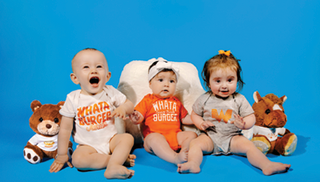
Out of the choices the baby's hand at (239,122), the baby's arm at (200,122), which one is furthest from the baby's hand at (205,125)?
the baby's hand at (239,122)

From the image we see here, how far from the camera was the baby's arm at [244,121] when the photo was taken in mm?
2308

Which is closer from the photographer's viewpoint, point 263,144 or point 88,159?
point 88,159

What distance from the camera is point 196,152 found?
2.27 meters

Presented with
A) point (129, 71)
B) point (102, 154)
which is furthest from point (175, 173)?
point (129, 71)

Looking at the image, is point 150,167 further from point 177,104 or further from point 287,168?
point 287,168

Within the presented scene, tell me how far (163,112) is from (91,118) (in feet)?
2.27

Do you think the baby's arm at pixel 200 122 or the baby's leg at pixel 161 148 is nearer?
the baby's leg at pixel 161 148

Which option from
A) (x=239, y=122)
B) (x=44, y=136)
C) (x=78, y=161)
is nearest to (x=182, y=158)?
(x=239, y=122)

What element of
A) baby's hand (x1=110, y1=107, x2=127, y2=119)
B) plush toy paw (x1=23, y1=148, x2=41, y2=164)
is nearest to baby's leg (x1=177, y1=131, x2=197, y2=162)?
baby's hand (x1=110, y1=107, x2=127, y2=119)

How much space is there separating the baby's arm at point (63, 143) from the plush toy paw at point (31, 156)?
0.20 metres

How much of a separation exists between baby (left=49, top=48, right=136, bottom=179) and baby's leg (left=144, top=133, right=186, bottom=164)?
225 millimetres

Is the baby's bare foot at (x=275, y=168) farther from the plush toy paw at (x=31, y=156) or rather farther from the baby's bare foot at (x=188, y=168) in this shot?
the plush toy paw at (x=31, y=156)

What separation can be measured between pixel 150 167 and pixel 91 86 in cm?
80

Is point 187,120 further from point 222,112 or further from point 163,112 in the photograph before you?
point 222,112
